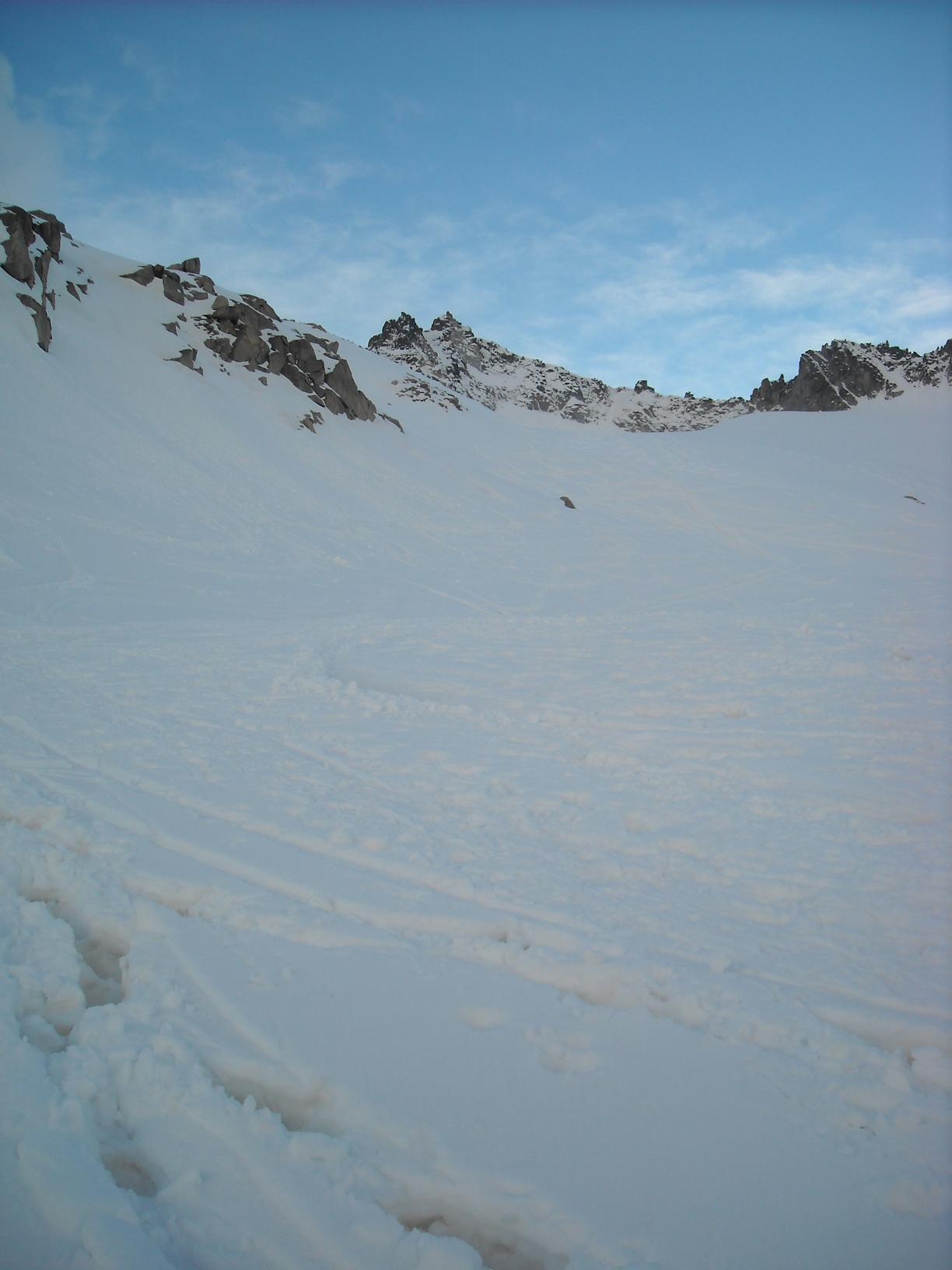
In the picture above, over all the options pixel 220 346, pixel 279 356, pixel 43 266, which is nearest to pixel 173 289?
pixel 220 346

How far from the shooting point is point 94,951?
296 centimetres

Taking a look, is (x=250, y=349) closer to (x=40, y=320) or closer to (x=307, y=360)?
(x=307, y=360)

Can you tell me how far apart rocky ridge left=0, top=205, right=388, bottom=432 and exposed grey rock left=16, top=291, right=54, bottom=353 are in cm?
266

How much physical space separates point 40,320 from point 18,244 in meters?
3.89

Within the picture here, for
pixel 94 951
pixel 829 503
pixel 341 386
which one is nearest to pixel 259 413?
pixel 341 386

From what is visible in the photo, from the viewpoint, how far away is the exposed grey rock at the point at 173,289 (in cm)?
2911

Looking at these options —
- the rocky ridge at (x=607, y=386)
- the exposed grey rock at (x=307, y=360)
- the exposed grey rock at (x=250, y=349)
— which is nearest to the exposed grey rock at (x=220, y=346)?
the exposed grey rock at (x=250, y=349)

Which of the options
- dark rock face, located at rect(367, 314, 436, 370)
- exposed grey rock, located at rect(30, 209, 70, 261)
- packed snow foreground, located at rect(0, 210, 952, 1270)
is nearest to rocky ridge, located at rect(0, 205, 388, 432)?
exposed grey rock, located at rect(30, 209, 70, 261)

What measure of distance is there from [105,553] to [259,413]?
14893 mm

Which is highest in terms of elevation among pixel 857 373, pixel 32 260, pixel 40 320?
pixel 857 373

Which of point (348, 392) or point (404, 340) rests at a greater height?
point (404, 340)

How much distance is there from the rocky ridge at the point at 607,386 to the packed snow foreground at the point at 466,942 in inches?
1390

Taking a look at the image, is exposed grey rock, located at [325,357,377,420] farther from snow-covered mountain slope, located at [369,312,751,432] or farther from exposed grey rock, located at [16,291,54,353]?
snow-covered mountain slope, located at [369,312,751,432]

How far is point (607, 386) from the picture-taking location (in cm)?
12594
